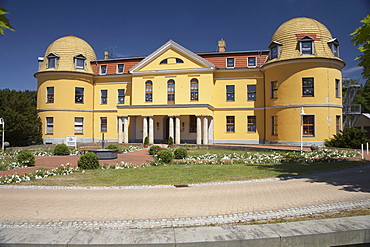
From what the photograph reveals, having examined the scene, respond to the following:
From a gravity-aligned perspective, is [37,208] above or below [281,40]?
below

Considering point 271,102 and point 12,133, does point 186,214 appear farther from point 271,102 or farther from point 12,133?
point 12,133

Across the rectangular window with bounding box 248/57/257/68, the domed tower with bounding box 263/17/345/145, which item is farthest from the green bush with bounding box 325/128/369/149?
the rectangular window with bounding box 248/57/257/68

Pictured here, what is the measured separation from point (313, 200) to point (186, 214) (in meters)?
3.59

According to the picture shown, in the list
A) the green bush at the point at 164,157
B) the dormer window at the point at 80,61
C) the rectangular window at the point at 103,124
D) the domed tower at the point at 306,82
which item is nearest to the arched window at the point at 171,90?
the rectangular window at the point at 103,124

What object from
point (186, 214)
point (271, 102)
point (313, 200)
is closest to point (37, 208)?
point (186, 214)

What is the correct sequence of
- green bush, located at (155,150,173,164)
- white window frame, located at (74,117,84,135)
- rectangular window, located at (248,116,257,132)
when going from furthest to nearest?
white window frame, located at (74,117,84,135)
rectangular window, located at (248,116,257,132)
green bush, located at (155,150,173,164)

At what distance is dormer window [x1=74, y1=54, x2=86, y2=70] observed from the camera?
36406mm

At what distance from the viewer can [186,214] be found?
650cm

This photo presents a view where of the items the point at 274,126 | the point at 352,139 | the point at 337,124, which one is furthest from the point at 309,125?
the point at 352,139

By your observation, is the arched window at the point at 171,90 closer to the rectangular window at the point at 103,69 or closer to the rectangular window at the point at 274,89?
the rectangular window at the point at 103,69

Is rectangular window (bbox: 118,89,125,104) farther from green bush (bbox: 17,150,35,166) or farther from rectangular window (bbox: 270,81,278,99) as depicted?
green bush (bbox: 17,150,35,166)

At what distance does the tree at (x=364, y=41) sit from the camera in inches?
301

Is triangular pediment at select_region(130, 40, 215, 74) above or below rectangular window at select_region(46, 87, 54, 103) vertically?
above

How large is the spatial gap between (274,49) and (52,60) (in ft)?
89.1
